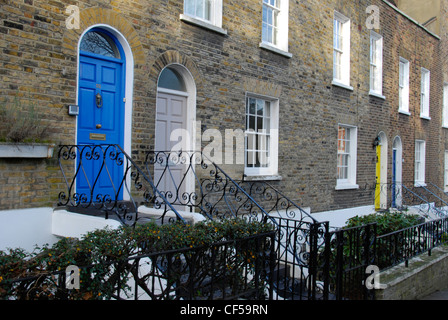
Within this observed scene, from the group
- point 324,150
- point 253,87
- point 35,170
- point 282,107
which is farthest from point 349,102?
point 35,170

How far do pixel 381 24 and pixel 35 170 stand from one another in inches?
492

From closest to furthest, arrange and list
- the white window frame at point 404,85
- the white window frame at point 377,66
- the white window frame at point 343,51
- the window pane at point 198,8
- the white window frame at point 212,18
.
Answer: the white window frame at point 212,18, the window pane at point 198,8, the white window frame at point 343,51, the white window frame at point 377,66, the white window frame at point 404,85

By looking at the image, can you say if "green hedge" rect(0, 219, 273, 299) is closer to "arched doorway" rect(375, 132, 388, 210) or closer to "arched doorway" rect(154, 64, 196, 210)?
"arched doorway" rect(154, 64, 196, 210)

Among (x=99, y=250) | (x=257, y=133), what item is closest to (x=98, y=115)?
(x=99, y=250)

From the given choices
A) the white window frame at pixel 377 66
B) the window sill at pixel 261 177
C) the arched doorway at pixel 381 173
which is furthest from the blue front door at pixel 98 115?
the arched doorway at pixel 381 173

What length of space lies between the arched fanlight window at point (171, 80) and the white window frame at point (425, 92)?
12.9 m

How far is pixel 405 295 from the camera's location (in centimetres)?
620

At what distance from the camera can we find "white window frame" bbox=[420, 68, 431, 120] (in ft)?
58.0

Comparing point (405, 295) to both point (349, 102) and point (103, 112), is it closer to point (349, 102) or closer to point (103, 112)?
point (103, 112)

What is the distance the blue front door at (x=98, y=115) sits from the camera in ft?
21.8

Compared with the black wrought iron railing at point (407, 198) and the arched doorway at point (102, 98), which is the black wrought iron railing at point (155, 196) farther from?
the black wrought iron railing at point (407, 198)

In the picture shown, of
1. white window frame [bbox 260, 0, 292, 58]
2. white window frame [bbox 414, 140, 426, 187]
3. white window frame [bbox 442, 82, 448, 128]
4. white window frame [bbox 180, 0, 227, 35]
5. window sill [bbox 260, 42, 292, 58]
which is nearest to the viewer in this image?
white window frame [bbox 180, 0, 227, 35]

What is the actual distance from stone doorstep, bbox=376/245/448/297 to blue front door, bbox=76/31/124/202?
4.12 metres

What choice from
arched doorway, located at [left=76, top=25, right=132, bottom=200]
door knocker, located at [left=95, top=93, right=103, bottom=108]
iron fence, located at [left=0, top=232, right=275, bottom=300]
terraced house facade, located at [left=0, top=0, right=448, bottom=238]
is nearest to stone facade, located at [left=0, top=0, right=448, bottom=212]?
terraced house facade, located at [left=0, top=0, right=448, bottom=238]
